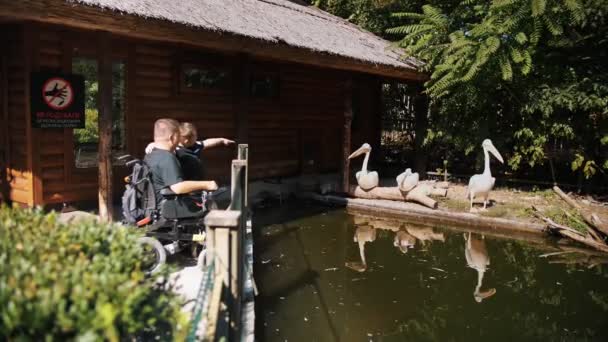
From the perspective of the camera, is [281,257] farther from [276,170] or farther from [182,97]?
[276,170]

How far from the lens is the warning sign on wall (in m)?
6.95

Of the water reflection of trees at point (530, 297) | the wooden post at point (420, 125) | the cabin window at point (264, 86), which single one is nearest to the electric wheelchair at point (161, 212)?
the water reflection of trees at point (530, 297)

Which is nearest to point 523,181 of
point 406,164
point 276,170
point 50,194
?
point 406,164

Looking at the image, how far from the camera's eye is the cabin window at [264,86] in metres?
11.4

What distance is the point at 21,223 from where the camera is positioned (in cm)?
273

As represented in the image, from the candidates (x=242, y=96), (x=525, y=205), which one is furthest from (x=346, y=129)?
(x=525, y=205)

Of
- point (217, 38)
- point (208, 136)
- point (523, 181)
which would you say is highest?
point (217, 38)

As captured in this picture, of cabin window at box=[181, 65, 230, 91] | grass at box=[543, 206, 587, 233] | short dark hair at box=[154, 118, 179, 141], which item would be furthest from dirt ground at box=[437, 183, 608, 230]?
short dark hair at box=[154, 118, 179, 141]

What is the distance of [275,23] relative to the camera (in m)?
9.54

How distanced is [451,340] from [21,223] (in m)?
3.64

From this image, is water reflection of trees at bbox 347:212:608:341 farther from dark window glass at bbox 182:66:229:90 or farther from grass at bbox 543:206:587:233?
dark window glass at bbox 182:66:229:90

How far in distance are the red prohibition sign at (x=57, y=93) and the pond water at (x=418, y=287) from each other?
3.29m

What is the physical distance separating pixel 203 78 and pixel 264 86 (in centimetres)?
193

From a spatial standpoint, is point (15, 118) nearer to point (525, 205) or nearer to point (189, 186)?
point (189, 186)
